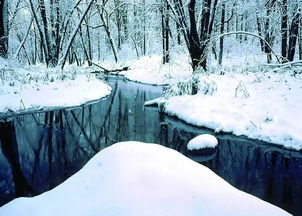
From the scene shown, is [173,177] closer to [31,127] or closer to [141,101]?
[31,127]

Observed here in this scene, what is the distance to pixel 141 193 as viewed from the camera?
3.76 m

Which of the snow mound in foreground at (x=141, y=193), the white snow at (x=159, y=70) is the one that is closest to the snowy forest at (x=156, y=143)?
the snow mound in foreground at (x=141, y=193)

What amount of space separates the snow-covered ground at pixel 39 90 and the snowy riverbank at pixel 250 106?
4804mm

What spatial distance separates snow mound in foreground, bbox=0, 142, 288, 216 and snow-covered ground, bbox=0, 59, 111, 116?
915cm

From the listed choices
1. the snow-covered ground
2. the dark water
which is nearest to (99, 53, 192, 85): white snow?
the snow-covered ground

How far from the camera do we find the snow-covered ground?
12.7 meters

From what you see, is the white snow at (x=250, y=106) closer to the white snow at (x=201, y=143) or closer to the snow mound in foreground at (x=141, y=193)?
the white snow at (x=201, y=143)

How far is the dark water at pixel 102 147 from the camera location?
640 cm

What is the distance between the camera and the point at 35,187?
6461 mm

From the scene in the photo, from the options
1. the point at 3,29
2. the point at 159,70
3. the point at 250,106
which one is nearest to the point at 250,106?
the point at 250,106

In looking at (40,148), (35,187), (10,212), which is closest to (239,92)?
(40,148)

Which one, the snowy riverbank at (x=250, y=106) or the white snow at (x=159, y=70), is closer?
the snowy riverbank at (x=250, y=106)

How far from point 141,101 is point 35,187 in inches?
394

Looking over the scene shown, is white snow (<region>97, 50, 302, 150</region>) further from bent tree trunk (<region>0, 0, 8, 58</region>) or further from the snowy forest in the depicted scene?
bent tree trunk (<region>0, 0, 8, 58</region>)
